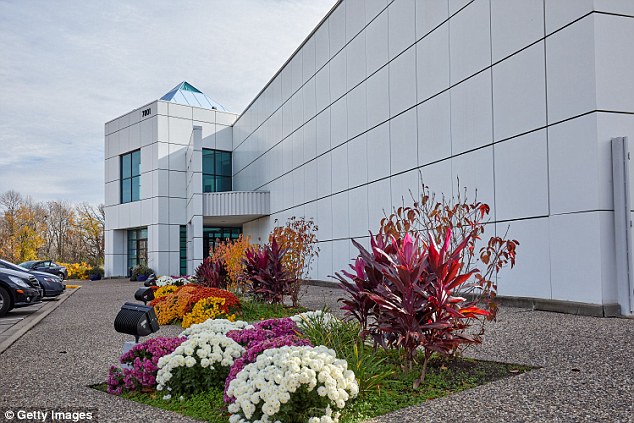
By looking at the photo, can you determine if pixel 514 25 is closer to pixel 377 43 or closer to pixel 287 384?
pixel 377 43

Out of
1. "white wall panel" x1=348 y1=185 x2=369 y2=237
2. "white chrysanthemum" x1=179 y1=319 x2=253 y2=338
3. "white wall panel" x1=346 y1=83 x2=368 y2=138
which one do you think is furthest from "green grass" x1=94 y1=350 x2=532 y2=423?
"white wall panel" x1=346 y1=83 x2=368 y2=138

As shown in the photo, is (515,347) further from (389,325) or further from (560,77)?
(560,77)

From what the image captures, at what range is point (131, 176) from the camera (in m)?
36.2

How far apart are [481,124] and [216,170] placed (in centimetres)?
2651

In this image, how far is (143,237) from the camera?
36.2m

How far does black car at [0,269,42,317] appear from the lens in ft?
39.6

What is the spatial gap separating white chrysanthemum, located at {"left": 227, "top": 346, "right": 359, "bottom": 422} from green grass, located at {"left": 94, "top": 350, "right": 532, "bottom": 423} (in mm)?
275

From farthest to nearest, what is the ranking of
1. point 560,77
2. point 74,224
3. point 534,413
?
point 74,224 → point 560,77 → point 534,413

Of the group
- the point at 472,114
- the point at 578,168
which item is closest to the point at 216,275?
the point at 472,114

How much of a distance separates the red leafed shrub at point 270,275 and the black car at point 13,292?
5386 mm

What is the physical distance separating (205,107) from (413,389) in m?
34.8

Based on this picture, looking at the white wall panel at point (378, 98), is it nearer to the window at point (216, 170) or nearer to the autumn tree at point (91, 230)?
the window at point (216, 170)

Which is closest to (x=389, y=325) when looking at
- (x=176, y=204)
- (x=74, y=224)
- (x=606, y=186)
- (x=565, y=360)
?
(x=565, y=360)

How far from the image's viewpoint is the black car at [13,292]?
475 inches
